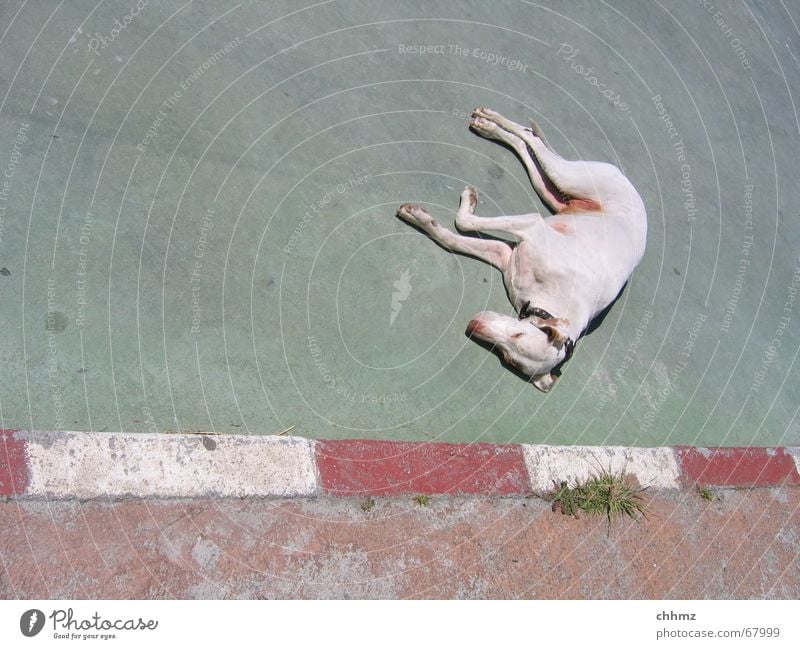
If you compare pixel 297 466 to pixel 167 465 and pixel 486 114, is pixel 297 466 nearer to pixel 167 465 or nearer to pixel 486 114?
pixel 167 465

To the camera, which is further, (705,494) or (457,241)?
(457,241)

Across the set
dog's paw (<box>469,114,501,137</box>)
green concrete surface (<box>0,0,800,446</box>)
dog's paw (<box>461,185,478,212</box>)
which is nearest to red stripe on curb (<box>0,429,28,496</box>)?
green concrete surface (<box>0,0,800,446</box>)

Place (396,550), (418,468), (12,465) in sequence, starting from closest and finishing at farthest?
(12,465) < (396,550) < (418,468)

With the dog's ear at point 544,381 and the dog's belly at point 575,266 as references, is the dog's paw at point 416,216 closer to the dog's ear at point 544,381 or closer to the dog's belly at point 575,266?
the dog's belly at point 575,266

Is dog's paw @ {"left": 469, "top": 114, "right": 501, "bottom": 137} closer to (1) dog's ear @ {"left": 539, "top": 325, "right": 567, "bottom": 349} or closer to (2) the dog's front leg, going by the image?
(2) the dog's front leg

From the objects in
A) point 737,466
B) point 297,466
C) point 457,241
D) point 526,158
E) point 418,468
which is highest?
point 526,158

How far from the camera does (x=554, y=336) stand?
4.60 meters

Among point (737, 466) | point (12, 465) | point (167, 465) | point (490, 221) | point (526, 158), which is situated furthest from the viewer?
point (526, 158)

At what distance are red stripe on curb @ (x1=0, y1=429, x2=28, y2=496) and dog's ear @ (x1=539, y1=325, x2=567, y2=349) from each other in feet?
9.36

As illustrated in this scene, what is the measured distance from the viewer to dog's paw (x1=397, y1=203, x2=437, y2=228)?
204 inches

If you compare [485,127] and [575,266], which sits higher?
[485,127]

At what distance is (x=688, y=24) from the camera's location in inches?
311

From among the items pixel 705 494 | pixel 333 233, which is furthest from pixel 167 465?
pixel 705 494

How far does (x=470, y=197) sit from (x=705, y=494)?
2511mm
